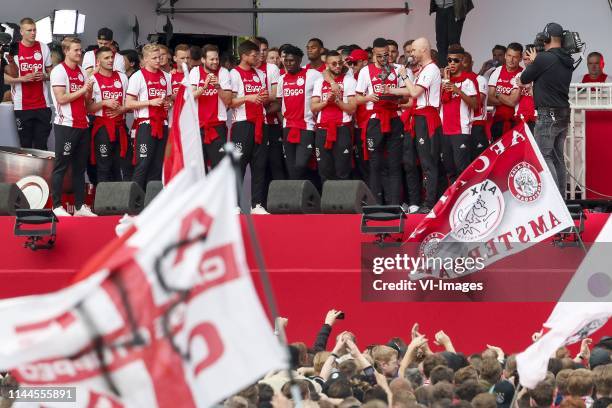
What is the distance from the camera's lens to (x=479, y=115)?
14.5 meters

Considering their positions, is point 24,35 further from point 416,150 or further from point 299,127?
point 416,150

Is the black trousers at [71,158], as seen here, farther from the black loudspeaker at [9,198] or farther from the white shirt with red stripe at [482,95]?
the white shirt with red stripe at [482,95]

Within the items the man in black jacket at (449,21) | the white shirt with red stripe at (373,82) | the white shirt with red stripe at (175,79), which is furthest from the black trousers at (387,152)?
the man in black jacket at (449,21)

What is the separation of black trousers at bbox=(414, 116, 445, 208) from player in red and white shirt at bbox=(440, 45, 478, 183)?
0.15m

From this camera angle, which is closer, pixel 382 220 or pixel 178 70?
pixel 382 220

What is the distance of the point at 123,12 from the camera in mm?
19906

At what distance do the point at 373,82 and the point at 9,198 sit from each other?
394cm

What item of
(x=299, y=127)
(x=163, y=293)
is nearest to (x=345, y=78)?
(x=299, y=127)

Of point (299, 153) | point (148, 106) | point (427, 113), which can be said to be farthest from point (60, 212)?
point (427, 113)

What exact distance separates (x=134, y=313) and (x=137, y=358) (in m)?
0.19

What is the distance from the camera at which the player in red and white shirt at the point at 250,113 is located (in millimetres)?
14398

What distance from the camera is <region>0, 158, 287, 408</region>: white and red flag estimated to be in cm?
551

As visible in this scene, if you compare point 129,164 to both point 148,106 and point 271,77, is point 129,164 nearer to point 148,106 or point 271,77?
point 148,106

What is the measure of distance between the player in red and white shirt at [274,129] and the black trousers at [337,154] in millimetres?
626
